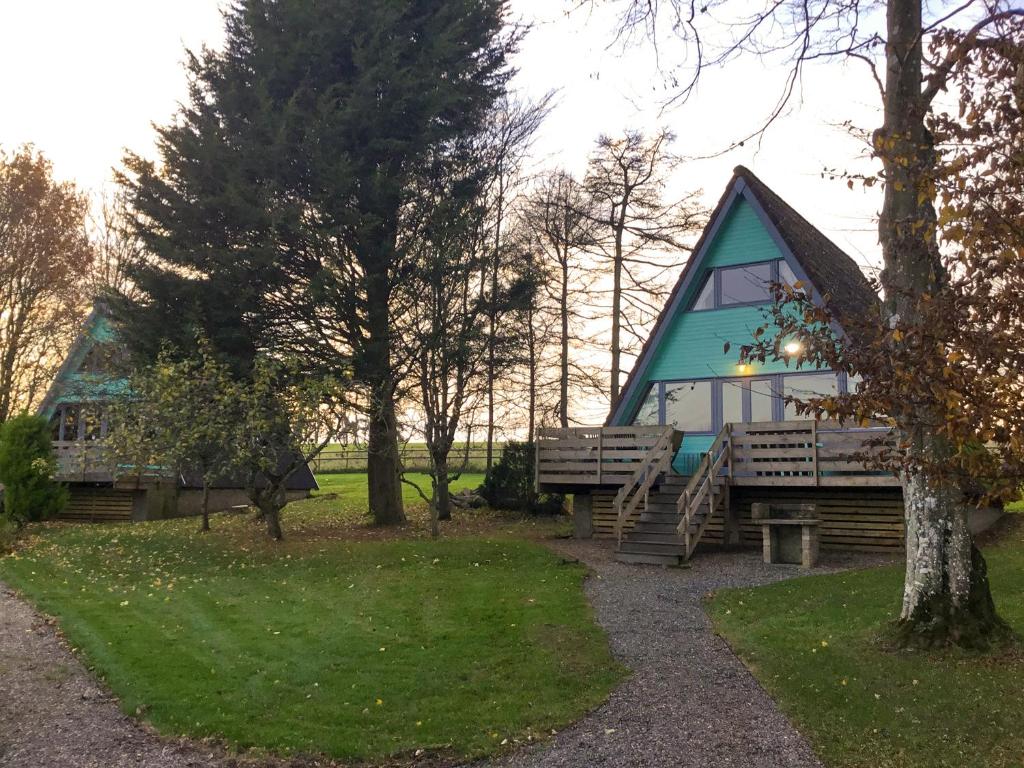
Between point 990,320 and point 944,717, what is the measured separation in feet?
10.7

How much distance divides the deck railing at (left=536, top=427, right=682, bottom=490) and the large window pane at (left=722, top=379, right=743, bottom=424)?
5.23 ft

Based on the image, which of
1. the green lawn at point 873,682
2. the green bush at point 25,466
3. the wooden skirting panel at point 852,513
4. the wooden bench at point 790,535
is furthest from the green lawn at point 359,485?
the green lawn at point 873,682

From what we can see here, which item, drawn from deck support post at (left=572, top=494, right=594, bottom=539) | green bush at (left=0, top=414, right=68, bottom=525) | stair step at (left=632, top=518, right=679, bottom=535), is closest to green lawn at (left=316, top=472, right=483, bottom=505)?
green bush at (left=0, top=414, right=68, bottom=525)

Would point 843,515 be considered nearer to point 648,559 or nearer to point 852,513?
point 852,513

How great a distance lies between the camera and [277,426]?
15.4 m

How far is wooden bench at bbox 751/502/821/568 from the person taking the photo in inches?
518

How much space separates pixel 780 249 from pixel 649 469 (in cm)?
539

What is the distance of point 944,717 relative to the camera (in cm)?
610

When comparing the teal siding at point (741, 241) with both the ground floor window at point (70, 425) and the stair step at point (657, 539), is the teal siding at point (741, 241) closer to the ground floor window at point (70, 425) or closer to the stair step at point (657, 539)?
the stair step at point (657, 539)

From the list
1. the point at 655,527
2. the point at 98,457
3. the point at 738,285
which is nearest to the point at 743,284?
the point at 738,285

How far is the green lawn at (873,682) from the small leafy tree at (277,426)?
8.57 m

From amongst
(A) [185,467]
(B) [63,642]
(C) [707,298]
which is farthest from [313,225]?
(B) [63,642]

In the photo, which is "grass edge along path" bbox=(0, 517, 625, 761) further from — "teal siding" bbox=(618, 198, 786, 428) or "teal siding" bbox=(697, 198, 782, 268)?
"teal siding" bbox=(697, 198, 782, 268)

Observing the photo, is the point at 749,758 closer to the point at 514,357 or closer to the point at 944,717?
the point at 944,717
